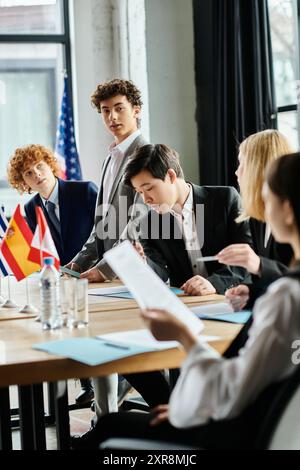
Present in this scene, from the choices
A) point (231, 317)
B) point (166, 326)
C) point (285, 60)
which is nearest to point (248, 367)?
point (166, 326)

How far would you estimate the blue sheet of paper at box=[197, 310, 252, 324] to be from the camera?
2266 millimetres

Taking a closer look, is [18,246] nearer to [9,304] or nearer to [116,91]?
[9,304]

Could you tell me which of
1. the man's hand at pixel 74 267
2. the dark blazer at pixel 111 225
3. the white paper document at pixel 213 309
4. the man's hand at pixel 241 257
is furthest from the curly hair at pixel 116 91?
the man's hand at pixel 241 257

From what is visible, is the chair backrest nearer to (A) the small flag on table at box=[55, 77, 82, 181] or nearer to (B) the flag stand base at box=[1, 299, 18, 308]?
(B) the flag stand base at box=[1, 299, 18, 308]

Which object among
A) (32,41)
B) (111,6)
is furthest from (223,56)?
(32,41)

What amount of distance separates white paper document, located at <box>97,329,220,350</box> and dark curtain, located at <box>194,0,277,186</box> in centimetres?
306

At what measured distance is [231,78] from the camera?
5.21 meters

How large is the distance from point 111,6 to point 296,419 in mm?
5433

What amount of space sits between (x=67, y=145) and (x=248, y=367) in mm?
5016

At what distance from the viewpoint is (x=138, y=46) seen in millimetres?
5844

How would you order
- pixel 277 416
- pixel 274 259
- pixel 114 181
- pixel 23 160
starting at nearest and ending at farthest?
pixel 277 416
pixel 274 259
pixel 114 181
pixel 23 160

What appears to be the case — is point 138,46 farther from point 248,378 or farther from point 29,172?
point 248,378

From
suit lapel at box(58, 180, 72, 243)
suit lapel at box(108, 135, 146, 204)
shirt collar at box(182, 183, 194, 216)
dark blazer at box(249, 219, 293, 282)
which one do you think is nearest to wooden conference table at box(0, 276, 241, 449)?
dark blazer at box(249, 219, 293, 282)

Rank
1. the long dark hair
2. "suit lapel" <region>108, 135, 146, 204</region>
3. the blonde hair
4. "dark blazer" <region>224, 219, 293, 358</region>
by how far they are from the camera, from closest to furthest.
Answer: the long dark hair, "dark blazer" <region>224, 219, 293, 358</region>, the blonde hair, "suit lapel" <region>108, 135, 146, 204</region>
